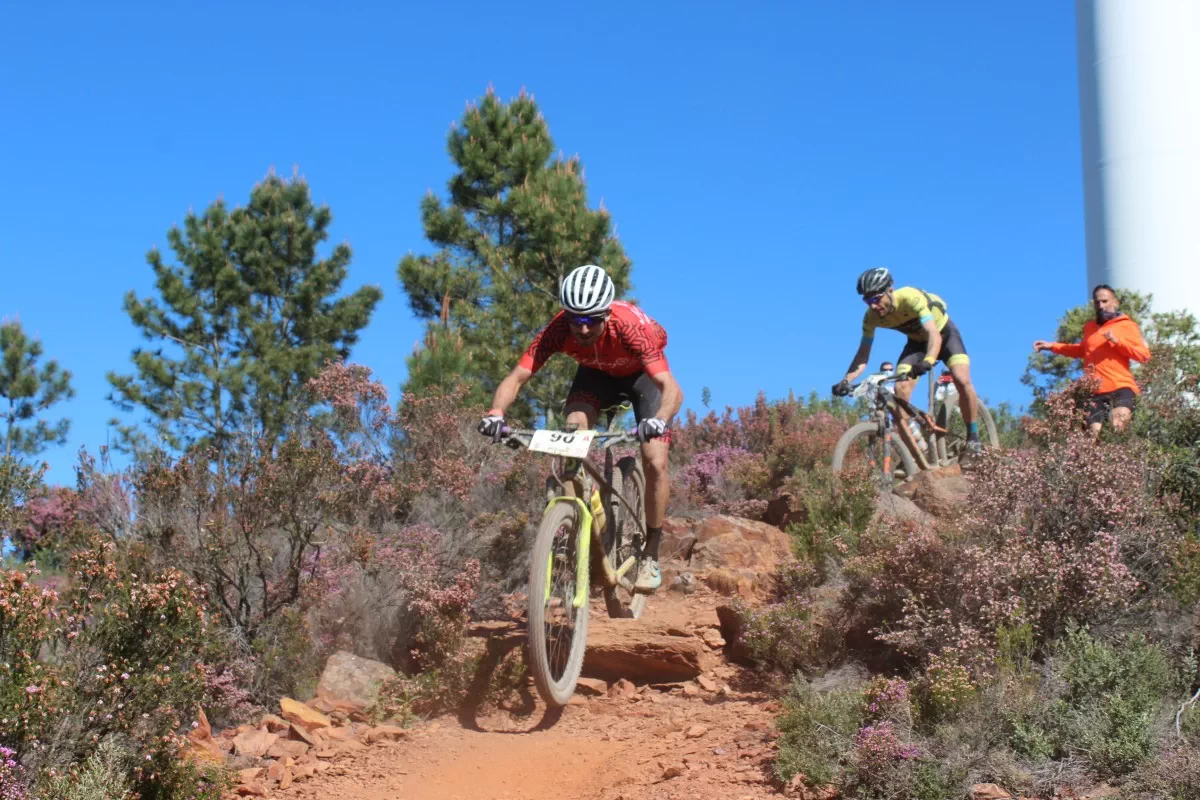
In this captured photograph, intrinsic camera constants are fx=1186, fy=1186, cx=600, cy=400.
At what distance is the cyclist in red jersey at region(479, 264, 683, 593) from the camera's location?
7.12 metres

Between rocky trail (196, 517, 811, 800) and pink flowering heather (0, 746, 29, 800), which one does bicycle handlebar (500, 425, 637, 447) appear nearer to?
rocky trail (196, 517, 811, 800)

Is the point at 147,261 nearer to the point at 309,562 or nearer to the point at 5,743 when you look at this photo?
the point at 309,562

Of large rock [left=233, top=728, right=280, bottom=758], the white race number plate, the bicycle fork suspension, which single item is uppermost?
the white race number plate

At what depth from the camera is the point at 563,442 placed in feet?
22.4

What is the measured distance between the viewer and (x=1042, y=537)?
7109mm

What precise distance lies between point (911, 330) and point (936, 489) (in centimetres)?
147

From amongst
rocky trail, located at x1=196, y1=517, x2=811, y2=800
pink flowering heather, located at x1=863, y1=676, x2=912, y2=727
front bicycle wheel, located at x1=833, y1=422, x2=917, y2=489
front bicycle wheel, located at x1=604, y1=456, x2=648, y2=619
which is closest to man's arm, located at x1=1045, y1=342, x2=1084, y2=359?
front bicycle wheel, located at x1=833, y1=422, x2=917, y2=489

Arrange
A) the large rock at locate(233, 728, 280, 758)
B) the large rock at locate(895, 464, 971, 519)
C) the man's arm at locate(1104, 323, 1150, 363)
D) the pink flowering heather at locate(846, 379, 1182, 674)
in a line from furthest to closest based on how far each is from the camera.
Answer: the large rock at locate(895, 464, 971, 519) < the man's arm at locate(1104, 323, 1150, 363) < the large rock at locate(233, 728, 280, 758) < the pink flowering heather at locate(846, 379, 1182, 674)

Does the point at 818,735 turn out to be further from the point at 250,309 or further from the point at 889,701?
the point at 250,309

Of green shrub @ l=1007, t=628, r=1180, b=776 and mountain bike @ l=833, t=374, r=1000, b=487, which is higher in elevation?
mountain bike @ l=833, t=374, r=1000, b=487

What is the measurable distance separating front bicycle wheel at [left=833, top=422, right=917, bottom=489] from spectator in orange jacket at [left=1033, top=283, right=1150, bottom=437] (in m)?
1.63

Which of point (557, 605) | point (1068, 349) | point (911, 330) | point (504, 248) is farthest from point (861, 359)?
point (504, 248)

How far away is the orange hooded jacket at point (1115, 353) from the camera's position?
9695 millimetres

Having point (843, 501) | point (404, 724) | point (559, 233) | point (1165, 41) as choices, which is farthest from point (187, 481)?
point (1165, 41)
